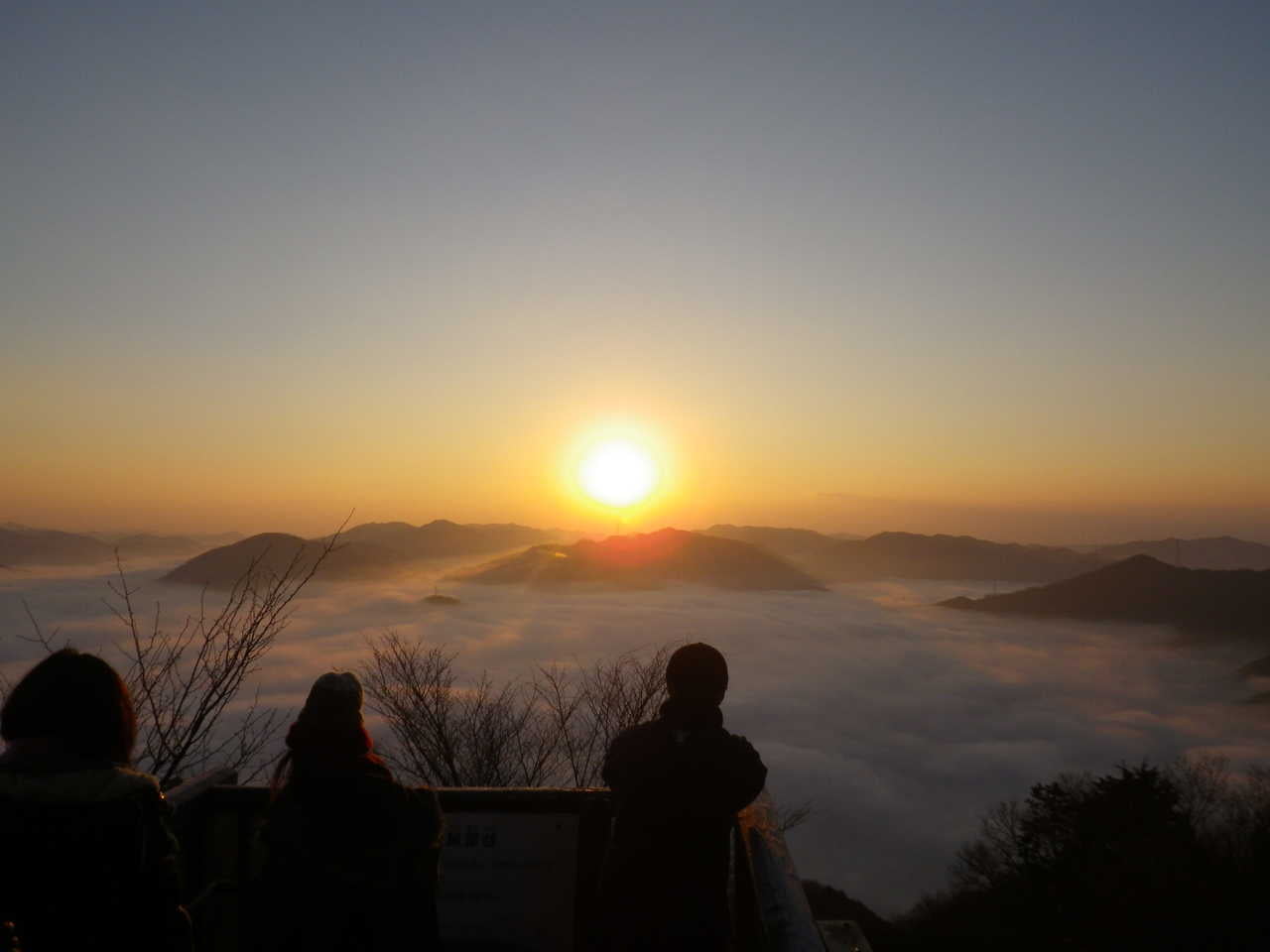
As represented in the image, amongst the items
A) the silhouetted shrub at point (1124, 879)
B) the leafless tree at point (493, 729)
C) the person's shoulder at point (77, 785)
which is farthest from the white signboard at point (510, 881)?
the silhouetted shrub at point (1124, 879)

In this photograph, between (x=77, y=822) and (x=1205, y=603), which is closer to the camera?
(x=77, y=822)

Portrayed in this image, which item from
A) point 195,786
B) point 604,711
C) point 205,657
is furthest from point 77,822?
point 604,711

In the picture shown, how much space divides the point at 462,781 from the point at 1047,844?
28593mm

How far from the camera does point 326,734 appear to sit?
109 inches

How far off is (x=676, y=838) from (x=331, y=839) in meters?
1.12

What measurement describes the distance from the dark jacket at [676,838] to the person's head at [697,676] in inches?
5.3

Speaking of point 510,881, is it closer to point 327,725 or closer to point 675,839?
point 675,839

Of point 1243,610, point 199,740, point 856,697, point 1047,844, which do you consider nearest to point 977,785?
→ point 856,697

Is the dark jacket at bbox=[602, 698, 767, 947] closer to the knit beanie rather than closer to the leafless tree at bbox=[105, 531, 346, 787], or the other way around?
the knit beanie

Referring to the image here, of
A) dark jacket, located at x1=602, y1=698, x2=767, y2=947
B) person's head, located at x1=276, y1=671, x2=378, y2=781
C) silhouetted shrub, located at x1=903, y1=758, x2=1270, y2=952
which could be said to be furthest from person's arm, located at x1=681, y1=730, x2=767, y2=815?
silhouetted shrub, located at x1=903, y1=758, x2=1270, y2=952

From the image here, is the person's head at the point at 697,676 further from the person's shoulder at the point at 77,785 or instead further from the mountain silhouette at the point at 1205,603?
the mountain silhouette at the point at 1205,603

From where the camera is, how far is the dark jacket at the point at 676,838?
118 inches

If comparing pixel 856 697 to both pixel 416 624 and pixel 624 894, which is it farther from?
pixel 624 894

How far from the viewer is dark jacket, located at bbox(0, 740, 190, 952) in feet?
7.58
